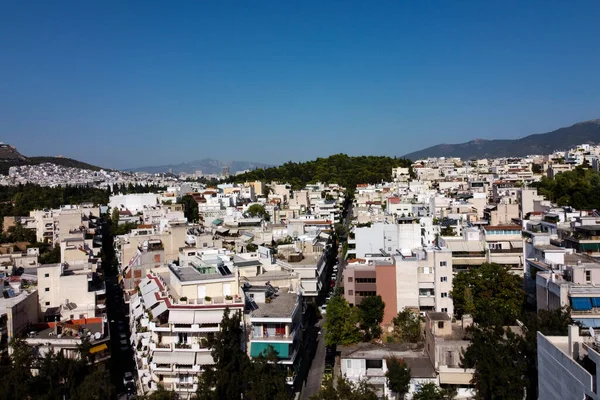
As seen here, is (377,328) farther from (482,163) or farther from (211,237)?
(482,163)

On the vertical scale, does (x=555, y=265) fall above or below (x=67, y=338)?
above

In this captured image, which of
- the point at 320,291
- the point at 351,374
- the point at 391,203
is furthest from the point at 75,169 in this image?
the point at 351,374

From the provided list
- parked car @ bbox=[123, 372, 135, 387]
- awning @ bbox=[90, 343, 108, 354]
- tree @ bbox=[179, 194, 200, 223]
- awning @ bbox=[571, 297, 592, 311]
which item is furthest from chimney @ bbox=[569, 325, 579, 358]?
tree @ bbox=[179, 194, 200, 223]

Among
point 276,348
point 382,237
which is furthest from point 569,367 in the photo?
point 382,237

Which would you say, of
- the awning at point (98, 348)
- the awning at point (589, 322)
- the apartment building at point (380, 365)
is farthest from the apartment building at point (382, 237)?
the awning at point (98, 348)

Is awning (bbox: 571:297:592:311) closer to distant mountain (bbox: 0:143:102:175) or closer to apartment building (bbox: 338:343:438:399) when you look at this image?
apartment building (bbox: 338:343:438:399)

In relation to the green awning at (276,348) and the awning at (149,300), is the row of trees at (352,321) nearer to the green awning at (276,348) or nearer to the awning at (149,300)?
the green awning at (276,348)

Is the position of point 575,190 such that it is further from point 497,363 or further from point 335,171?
point 335,171
